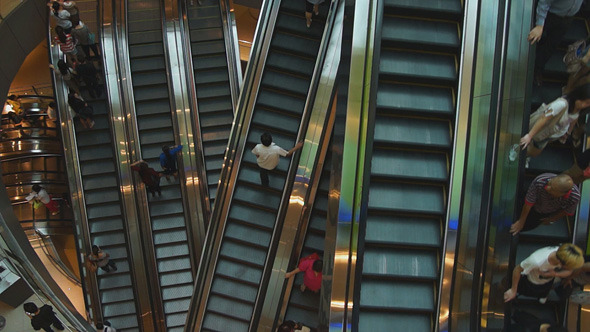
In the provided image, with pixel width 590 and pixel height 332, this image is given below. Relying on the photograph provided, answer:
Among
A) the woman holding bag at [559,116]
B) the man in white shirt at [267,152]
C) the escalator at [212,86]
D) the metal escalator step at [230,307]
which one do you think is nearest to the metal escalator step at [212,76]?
the escalator at [212,86]

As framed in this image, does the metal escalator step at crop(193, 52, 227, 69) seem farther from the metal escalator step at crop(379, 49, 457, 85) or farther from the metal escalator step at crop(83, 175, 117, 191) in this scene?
the metal escalator step at crop(379, 49, 457, 85)

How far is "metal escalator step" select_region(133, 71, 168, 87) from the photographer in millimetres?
11281

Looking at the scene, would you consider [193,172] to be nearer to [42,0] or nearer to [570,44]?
[42,0]

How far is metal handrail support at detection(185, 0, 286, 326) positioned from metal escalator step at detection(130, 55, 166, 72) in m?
3.63

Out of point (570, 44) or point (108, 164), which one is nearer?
point (570, 44)

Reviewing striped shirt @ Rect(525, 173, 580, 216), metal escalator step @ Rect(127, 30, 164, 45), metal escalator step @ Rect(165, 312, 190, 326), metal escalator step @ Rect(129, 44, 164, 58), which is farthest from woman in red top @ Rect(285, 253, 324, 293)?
metal escalator step @ Rect(127, 30, 164, 45)

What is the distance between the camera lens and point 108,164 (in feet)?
36.2

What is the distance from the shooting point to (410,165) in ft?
20.0

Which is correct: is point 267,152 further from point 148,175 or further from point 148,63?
point 148,63

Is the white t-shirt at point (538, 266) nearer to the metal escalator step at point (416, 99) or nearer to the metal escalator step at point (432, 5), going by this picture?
the metal escalator step at point (416, 99)

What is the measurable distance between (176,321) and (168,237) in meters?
1.88

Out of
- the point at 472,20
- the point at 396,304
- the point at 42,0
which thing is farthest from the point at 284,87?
the point at 42,0

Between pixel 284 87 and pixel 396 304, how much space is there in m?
4.65

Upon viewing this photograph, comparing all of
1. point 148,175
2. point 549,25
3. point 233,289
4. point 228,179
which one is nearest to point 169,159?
point 148,175
